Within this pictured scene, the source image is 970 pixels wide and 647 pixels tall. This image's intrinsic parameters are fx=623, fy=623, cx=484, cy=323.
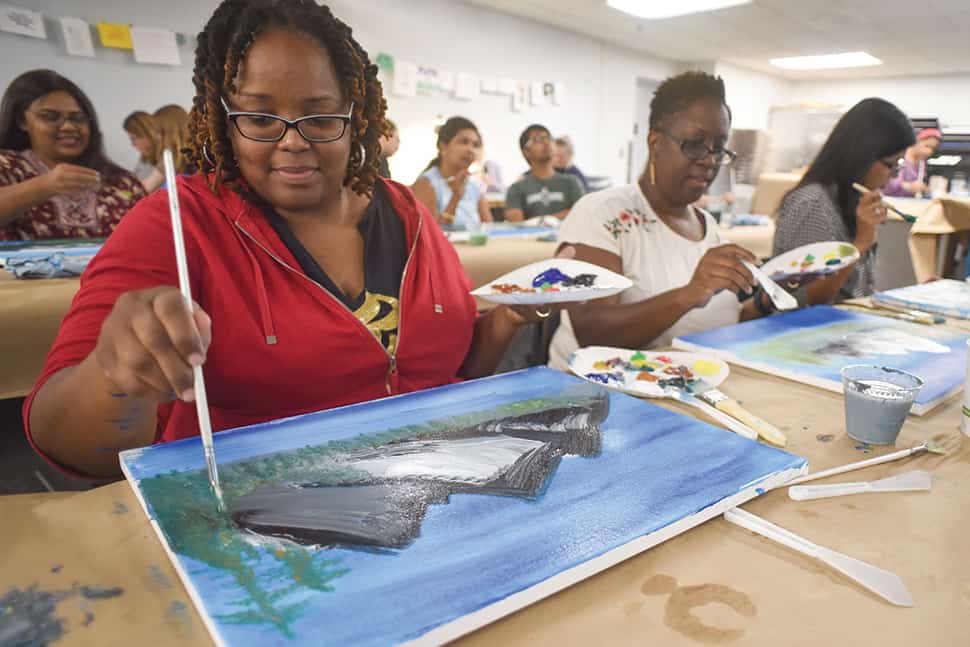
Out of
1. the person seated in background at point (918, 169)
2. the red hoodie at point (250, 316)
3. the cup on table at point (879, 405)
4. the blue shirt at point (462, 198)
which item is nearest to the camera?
the cup on table at point (879, 405)

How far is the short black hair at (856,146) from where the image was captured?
204 cm

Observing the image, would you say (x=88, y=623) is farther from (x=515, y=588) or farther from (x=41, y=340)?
(x=41, y=340)

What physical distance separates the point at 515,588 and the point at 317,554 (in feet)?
0.56

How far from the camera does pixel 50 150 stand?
8.52 ft

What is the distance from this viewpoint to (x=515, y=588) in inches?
19.4

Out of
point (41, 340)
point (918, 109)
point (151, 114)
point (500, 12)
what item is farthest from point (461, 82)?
point (918, 109)

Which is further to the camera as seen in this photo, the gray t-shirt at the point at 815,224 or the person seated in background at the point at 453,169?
the person seated in background at the point at 453,169

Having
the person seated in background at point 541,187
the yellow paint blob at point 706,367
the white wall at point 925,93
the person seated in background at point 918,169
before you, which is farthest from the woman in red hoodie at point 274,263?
the white wall at point 925,93

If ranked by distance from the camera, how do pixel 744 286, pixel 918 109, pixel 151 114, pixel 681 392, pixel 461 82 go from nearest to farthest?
1. pixel 681 392
2. pixel 744 286
3. pixel 151 114
4. pixel 461 82
5. pixel 918 109

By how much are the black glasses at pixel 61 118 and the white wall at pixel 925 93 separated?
10710 millimetres

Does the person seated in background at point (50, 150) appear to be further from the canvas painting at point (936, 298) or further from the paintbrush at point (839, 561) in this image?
the canvas painting at point (936, 298)

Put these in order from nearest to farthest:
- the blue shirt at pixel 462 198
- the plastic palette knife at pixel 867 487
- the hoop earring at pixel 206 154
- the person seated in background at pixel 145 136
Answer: the plastic palette knife at pixel 867 487 → the hoop earring at pixel 206 154 → the blue shirt at pixel 462 198 → the person seated in background at pixel 145 136

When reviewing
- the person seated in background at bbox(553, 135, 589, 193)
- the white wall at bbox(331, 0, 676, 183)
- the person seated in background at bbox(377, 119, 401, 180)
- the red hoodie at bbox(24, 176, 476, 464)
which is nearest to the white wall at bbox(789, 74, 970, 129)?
the white wall at bbox(331, 0, 676, 183)

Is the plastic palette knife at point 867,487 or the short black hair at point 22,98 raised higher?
the short black hair at point 22,98
